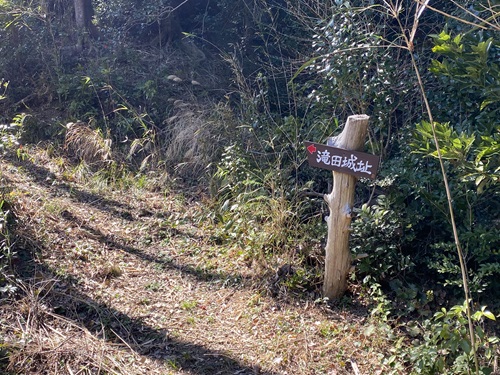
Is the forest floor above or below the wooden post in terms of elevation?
below

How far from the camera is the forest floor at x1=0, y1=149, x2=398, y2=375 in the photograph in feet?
Answer: 12.7

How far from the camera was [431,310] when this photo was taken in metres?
4.32

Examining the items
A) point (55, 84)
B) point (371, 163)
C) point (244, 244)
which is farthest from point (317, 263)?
point (55, 84)

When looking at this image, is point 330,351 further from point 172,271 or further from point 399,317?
point 172,271

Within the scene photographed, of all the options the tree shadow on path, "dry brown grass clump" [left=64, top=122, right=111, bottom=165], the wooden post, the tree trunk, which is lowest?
the tree shadow on path

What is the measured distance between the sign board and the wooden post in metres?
0.08

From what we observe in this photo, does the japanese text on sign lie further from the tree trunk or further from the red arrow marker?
the tree trunk

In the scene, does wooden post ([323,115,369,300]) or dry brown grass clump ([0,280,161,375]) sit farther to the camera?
wooden post ([323,115,369,300])

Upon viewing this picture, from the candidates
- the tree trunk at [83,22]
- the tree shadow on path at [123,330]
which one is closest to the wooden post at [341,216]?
the tree shadow on path at [123,330]

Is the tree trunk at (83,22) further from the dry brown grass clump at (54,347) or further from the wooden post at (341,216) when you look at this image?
the wooden post at (341,216)

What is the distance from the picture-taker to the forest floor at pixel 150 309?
3857 mm

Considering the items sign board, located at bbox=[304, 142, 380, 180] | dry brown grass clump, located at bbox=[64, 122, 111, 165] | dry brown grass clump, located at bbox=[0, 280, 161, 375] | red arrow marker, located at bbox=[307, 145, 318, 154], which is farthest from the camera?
dry brown grass clump, located at bbox=[64, 122, 111, 165]

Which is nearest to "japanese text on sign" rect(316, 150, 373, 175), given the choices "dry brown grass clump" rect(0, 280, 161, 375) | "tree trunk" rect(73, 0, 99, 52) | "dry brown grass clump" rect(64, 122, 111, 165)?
"dry brown grass clump" rect(0, 280, 161, 375)

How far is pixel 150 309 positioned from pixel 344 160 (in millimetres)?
1961
